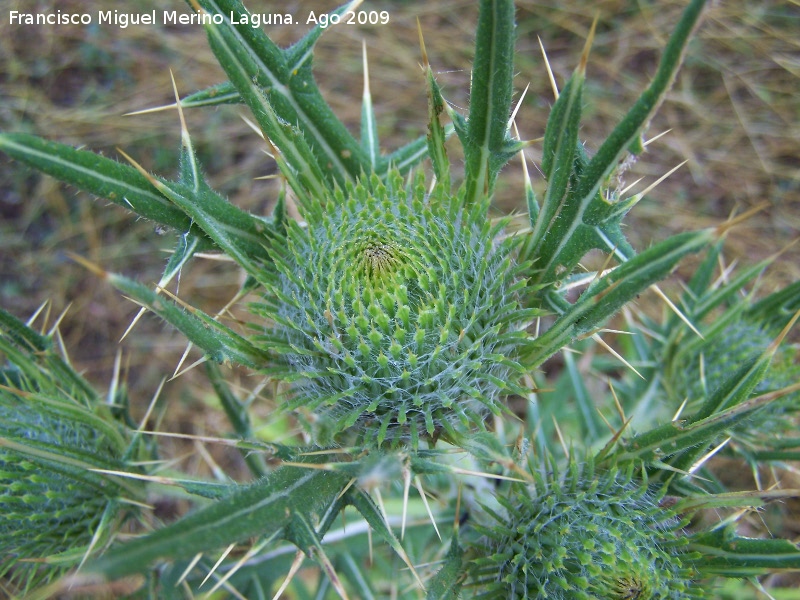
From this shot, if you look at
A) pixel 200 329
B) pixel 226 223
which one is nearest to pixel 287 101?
pixel 226 223

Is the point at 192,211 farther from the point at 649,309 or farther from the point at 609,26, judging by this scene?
the point at 609,26

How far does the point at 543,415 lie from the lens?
356cm

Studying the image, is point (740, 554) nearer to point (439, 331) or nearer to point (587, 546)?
point (587, 546)

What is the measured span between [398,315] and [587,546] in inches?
34.9

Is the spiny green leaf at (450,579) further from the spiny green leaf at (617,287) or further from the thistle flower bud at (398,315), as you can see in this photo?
the spiny green leaf at (617,287)

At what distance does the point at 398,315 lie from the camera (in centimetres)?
179

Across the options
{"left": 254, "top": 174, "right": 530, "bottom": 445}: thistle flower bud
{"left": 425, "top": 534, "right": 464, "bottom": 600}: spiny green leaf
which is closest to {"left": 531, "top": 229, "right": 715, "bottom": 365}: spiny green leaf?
{"left": 254, "top": 174, "right": 530, "bottom": 445}: thistle flower bud

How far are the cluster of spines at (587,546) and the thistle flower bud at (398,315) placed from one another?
1.31 ft

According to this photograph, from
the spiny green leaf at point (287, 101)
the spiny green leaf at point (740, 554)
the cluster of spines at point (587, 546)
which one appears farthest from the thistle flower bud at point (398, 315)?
the spiny green leaf at point (740, 554)

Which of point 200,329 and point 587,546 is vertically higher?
point 200,329

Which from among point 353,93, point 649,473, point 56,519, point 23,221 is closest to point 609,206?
point 649,473

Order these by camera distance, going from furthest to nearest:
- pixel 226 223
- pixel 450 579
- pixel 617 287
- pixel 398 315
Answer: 1. pixel 226 223
2. pixel 450 579
3. pixel 398 315
4. pixel 617 287

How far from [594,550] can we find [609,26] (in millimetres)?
5407

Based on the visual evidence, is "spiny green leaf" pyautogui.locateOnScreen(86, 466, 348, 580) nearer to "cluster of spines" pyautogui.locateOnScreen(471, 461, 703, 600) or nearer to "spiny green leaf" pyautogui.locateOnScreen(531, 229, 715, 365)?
"cluster of spines" pyautogui.locateOnScreen(471, 461, 703, 600)
